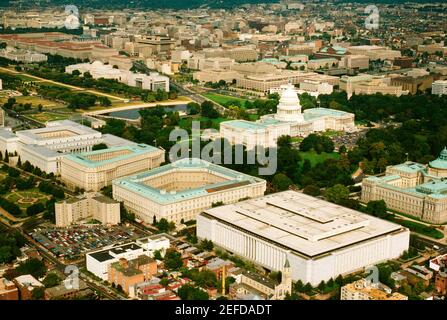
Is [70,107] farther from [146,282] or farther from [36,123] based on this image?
[146,282]

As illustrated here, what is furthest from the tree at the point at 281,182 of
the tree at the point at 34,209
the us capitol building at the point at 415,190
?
the tree at the point at 34,209

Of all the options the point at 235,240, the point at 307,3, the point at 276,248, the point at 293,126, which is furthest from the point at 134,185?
the point at 307,3

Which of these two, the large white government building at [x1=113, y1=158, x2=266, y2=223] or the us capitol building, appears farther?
the us capitol building

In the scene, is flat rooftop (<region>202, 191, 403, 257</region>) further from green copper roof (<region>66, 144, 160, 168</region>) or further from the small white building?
green copper roof (<region>66, 144, 160, 168</region>)

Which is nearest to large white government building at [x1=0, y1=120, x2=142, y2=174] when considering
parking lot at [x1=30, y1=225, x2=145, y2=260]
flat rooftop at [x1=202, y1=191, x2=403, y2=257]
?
parking lot at [x1=30, y1=225, x2=145, y2=260]

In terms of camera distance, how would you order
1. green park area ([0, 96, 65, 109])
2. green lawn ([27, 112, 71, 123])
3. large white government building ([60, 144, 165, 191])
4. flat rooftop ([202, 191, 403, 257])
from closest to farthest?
flat rooftop ([202, 191, 403, 257])
large white government building ([60, 144, 165, 191])
green lawn ([27, 112, 71, 123])
green park area ([0, 96, 65, 109])

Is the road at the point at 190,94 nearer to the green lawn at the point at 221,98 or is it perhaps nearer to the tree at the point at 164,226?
the green lawn at the point at 221,98

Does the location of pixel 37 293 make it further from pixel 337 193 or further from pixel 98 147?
pixel 98 147
